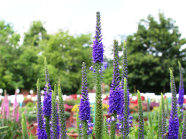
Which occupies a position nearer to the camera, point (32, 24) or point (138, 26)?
point (138, 26)

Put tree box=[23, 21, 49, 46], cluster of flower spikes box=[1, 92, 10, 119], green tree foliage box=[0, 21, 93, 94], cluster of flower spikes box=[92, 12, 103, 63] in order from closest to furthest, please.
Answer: cluster of flower spikes box=[92, 12, 103, 63] → cluster of flower spikes box=[1, 92, 10, 119] → green tree foliage box=[0, 21, 93, 94] → tree box=[23, 21, 49, 46]

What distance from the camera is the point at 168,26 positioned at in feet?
116

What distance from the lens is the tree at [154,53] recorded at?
31.7 m

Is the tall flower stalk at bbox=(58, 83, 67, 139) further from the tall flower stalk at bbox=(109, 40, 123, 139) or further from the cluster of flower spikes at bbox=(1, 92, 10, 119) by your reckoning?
the cluster of flower spikes at bbox=(1, 92, 10, 119)

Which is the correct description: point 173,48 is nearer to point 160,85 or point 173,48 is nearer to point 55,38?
point 160,85

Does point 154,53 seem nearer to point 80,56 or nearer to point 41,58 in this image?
point 80,56

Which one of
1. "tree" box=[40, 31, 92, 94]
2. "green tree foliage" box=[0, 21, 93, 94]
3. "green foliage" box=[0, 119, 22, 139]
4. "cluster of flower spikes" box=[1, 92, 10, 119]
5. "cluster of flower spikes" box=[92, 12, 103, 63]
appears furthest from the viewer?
"tree" box=[40, 31, 92, 94]

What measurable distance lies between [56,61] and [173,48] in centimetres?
1678

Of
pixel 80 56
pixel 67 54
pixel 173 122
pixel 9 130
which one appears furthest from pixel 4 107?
pixel 67 54

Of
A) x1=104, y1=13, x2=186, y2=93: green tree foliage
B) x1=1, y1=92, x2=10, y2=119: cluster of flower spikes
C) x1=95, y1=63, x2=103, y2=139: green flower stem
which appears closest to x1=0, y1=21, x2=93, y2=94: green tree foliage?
x1=104, y1=13, x2=186, y2=93: green tree foliage

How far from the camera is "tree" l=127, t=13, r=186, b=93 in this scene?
1249 inches

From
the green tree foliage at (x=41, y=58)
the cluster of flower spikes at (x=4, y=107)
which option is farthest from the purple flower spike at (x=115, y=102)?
the green tree foliage at (x=41, y=58)

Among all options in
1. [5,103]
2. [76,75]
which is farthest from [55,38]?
[5,103]

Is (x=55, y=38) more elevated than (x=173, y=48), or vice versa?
(x=55, y=38)
